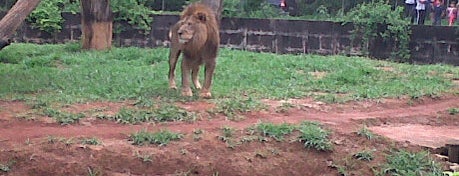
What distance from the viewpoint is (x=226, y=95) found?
10.1 metres

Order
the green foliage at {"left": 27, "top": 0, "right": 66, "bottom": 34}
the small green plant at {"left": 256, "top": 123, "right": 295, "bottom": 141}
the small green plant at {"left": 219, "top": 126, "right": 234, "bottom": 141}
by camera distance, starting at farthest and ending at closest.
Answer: the green foliage at {"left": 27, "top": 0, "right": 66, "bottom": 34}, the small green plant at {"left": 256, "top": 123, "right": 295, "bottom": 141}, the small green plant at {"left": 219, "top": 126, "right": 234, "bottom": 141}

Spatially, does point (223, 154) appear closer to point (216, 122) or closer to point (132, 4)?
point (216, 122)

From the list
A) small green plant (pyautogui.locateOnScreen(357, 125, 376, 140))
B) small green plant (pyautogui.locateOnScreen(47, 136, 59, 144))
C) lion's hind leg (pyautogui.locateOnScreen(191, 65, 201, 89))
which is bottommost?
small green plant (pyautogui.locateOnScreen(357, 125, 376, 140))

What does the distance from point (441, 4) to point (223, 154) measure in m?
12.9

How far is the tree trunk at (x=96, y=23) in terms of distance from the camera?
53.5 feet

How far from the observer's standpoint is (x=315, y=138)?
772 cm

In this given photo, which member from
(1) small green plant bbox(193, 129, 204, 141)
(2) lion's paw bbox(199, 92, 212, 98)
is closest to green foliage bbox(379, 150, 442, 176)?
(1) small green plant bbox(193, 129, 204, 141)

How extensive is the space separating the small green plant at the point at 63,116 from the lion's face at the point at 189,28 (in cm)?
186

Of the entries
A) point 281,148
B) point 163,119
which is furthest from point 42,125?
point 281,148

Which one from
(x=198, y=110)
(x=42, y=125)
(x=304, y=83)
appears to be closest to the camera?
(x=42, y=125)

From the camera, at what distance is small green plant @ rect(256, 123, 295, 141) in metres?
7.85

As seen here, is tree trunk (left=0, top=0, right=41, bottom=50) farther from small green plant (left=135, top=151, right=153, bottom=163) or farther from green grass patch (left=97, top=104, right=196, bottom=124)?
small green plant (left=135, top=151, right=153, bottom=163)

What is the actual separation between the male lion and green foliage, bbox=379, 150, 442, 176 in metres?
2.98

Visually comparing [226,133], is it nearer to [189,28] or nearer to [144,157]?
[144,157]
